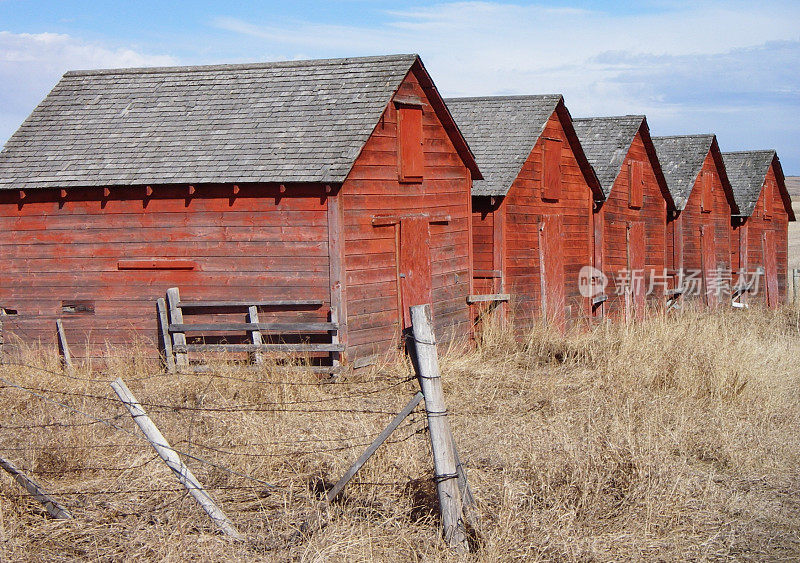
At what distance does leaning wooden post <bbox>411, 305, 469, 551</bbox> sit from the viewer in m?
5.59

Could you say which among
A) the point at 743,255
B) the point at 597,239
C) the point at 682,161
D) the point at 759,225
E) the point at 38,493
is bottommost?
the point at 38,493

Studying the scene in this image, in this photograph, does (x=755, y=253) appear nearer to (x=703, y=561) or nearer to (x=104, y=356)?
(x=104, y=356)

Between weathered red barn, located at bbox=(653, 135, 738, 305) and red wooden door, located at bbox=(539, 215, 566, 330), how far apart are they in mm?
6625

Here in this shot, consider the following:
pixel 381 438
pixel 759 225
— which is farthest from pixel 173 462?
pixel 759 225

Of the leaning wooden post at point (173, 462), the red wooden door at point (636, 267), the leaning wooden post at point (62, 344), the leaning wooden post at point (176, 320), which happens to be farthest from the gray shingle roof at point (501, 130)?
the leaning wooden post at point (173, 462)

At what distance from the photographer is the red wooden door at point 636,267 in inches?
872

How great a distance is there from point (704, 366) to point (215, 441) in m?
5.99

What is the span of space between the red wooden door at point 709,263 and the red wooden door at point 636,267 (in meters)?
4.13

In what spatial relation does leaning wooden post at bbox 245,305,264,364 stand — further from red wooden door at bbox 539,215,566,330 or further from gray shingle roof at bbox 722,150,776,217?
gray shingle roof at bbox 722,150,776,217

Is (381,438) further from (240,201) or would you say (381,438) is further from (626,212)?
(626,212)

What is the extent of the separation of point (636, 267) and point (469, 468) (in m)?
16.2

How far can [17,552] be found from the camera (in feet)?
18.6

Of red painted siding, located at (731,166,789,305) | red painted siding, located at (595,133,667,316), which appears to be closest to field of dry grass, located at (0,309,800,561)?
red painted siding, located at (595,133,667,316)

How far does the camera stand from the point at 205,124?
14.4m
